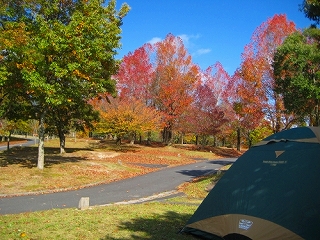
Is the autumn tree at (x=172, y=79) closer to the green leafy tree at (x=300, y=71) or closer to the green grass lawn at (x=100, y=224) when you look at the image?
the green leafy tree at (x=300, y=71)

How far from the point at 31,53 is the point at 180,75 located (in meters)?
24.2

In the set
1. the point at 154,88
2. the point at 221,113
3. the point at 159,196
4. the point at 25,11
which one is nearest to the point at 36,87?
the point at 25,11

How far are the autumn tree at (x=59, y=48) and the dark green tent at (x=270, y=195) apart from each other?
11.0 m

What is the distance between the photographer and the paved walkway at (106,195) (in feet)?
35.6

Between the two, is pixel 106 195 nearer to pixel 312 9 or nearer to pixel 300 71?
pixel 312 9

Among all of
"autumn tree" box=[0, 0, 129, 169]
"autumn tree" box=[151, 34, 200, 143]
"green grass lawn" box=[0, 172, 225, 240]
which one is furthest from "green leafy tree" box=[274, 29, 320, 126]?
"autumn tree" box=[151, 34, 200, 143]

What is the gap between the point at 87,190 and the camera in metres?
14.4

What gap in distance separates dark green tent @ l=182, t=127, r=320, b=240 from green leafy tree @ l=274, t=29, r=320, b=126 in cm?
1234

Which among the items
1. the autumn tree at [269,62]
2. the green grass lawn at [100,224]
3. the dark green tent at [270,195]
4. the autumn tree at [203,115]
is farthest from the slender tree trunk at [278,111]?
the dark green tent at [270,195]

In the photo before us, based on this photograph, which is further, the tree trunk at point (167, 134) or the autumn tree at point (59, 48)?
the tree trunk at point (167, 134)

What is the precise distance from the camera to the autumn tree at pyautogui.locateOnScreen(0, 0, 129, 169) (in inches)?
577

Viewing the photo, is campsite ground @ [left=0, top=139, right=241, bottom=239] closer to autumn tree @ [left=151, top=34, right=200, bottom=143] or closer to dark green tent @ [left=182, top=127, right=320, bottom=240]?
dark green tent @ [left=182, top=127, right=320, bottom=240]

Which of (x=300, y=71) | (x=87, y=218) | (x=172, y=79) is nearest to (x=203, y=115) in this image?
(x=172, y=79)

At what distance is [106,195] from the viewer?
43.6 ft
